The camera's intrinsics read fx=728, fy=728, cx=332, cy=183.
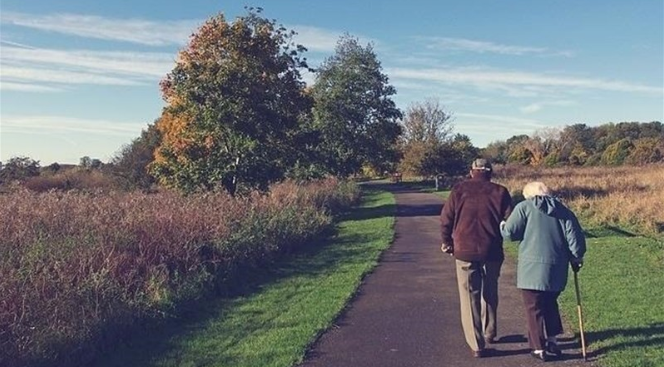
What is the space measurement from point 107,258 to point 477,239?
17.4ft

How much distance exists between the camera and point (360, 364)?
23.3 ft

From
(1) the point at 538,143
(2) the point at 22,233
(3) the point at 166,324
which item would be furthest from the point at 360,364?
(1) the point at 538,143

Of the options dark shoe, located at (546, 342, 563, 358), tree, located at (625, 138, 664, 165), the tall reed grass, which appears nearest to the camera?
dark shoe, located at (546, 342, 563, 358)

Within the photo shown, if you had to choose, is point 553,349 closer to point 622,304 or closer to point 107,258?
point 622,304

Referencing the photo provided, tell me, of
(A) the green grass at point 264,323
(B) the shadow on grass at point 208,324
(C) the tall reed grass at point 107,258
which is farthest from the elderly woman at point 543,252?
(C) the tall reed grass at point 107,258

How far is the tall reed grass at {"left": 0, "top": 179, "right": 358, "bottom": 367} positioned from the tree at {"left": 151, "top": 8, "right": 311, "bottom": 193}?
21.3ft

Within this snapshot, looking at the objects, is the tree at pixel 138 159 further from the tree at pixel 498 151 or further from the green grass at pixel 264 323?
the tree at pixel 498 151

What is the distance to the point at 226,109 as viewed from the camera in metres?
23.3

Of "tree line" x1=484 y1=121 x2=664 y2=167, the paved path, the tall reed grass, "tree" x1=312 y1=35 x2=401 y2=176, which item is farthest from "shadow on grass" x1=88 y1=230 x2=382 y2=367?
"tree line" x1=484 y1=121 x2=664 y2=167

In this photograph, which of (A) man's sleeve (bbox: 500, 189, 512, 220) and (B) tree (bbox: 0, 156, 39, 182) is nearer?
(A) man's sleeve (bbox: 500, 189, 512, 220)

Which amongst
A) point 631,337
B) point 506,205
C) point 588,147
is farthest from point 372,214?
point 588,147

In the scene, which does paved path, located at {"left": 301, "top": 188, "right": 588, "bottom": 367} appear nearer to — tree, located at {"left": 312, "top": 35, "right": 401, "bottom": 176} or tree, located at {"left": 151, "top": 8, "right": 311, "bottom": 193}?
tree, located at {"left": 151, "top": 8, "right": 311, "bottom": 193}

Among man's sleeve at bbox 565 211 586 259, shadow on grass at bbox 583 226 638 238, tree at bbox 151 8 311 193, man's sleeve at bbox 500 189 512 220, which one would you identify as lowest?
shadow on grass at bbox 583 226 638 238

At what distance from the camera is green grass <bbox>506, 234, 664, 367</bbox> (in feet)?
23.7
